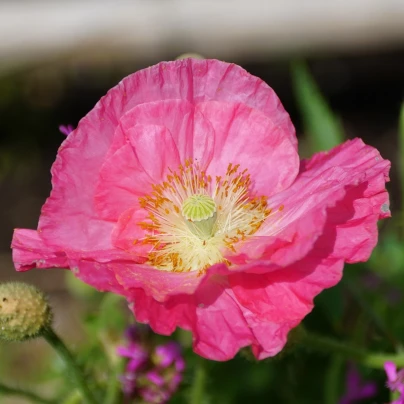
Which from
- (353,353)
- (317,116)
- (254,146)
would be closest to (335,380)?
(353,353)

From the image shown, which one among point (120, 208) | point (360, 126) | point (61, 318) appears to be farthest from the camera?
point (360, 126)

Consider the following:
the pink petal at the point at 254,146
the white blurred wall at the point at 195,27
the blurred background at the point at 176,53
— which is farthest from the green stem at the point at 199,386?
the white blurred wall at the point at 195,27

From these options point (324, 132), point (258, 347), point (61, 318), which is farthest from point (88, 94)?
point (258, 347)

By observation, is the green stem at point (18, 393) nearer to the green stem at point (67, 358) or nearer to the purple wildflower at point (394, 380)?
the green stem at point (67, 358)

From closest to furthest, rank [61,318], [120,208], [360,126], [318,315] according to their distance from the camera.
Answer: [120,208] < [318,315] < [61,318] < [360,126]

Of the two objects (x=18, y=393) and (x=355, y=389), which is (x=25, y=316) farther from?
(x=355, y=389)

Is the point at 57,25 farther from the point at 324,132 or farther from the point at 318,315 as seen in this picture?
the point at 318,315
